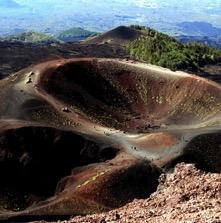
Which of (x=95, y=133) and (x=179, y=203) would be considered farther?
(x=95, y=133)

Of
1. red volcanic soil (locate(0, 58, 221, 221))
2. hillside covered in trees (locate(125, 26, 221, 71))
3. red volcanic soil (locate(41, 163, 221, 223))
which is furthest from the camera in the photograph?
hillside covered in trees (locate(125, 26, 221, 71))

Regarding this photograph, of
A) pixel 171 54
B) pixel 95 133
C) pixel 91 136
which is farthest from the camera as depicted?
pixel 171 54

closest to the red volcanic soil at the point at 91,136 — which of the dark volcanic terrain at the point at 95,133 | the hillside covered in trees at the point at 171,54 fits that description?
the dark volcanic terrain at the point at 95,133

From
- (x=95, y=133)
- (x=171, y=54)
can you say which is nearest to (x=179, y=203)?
(x=95, y=133)

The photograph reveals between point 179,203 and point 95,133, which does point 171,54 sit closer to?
point 95,133

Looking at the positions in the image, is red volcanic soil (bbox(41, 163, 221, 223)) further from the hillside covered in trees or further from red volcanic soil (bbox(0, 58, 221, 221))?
the hillside covered in trees

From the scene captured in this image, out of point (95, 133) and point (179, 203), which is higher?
point (179, 203)

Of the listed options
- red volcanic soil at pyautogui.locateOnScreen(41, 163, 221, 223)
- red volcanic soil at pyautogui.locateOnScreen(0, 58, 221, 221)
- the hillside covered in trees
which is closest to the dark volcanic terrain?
red volcanic soil at pyautogui.locateOnScreen(0, 58, 221, 221)
